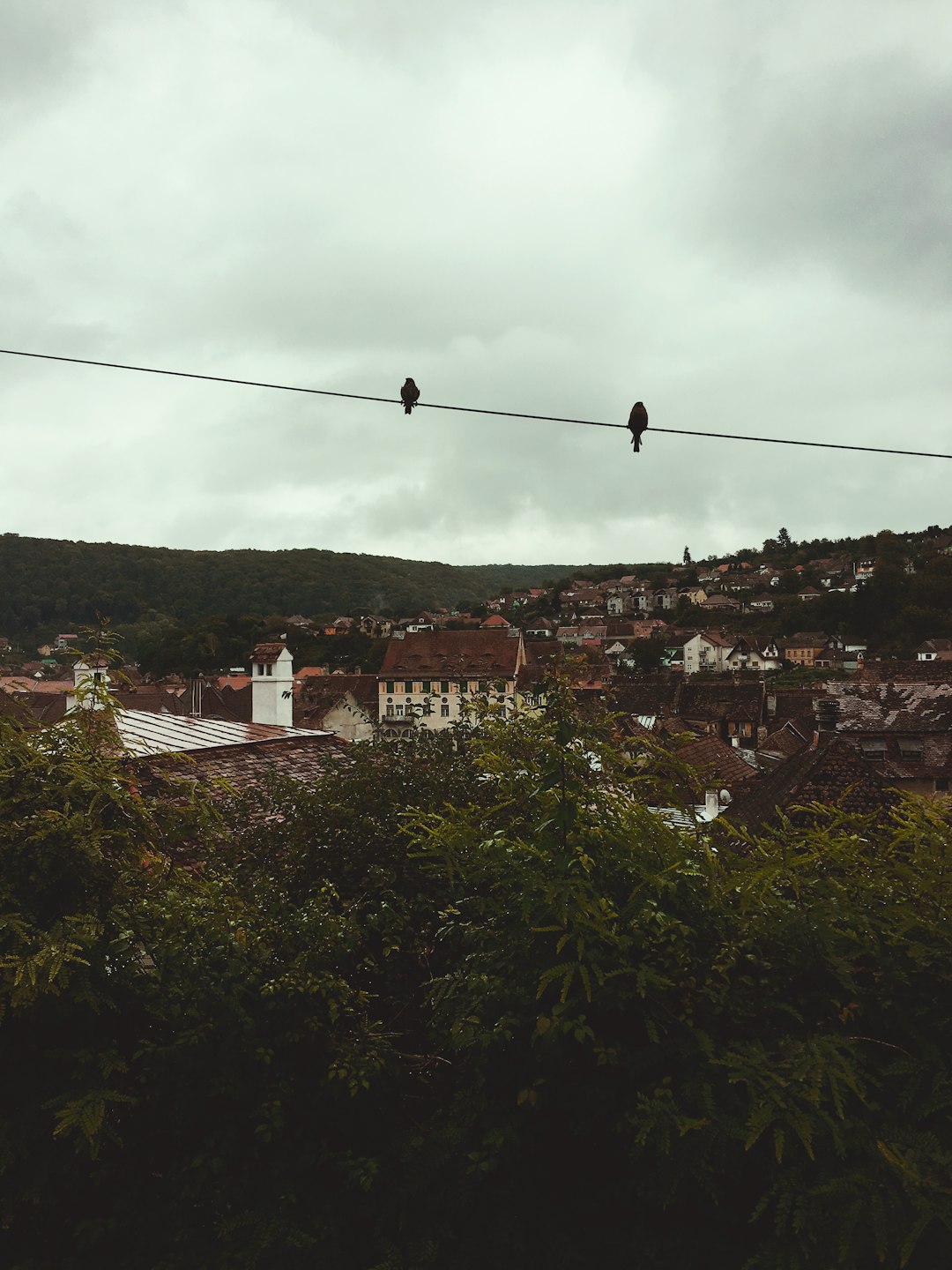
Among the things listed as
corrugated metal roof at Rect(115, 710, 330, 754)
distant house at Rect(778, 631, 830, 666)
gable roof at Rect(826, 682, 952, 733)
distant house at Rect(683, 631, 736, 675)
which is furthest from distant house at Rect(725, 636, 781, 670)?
corrugated metal roof at Rect(115, 710, 330, 754)

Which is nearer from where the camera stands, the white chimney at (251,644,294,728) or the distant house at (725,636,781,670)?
the white chimney at (251,644,294,728)

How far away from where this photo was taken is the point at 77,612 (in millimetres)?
70938

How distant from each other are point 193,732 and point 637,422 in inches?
277

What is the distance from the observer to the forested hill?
232ft

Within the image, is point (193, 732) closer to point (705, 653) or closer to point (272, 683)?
point (272, 683)

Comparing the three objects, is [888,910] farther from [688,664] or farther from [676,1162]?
[688,664]

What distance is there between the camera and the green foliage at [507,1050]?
2852mm

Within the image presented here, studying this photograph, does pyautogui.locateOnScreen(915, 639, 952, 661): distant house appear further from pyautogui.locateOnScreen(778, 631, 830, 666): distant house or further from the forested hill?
the forested hill

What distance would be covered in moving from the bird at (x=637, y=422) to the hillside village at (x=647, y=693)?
118cm

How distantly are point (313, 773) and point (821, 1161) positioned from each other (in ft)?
20.3

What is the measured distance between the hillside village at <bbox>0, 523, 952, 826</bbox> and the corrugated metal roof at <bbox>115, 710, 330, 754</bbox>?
0.15ft

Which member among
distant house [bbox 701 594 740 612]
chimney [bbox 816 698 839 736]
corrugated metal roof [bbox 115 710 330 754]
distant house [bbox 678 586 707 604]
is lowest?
chimney [bbox 816 698 839 736]

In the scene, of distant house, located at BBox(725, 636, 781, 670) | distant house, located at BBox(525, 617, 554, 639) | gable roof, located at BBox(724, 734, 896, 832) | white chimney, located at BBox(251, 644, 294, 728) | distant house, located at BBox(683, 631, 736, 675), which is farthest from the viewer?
distant house, located at BBox(525, 617, 554, 639)

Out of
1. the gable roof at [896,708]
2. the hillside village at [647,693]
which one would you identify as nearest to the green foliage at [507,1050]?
the hillside village at [647,693]
